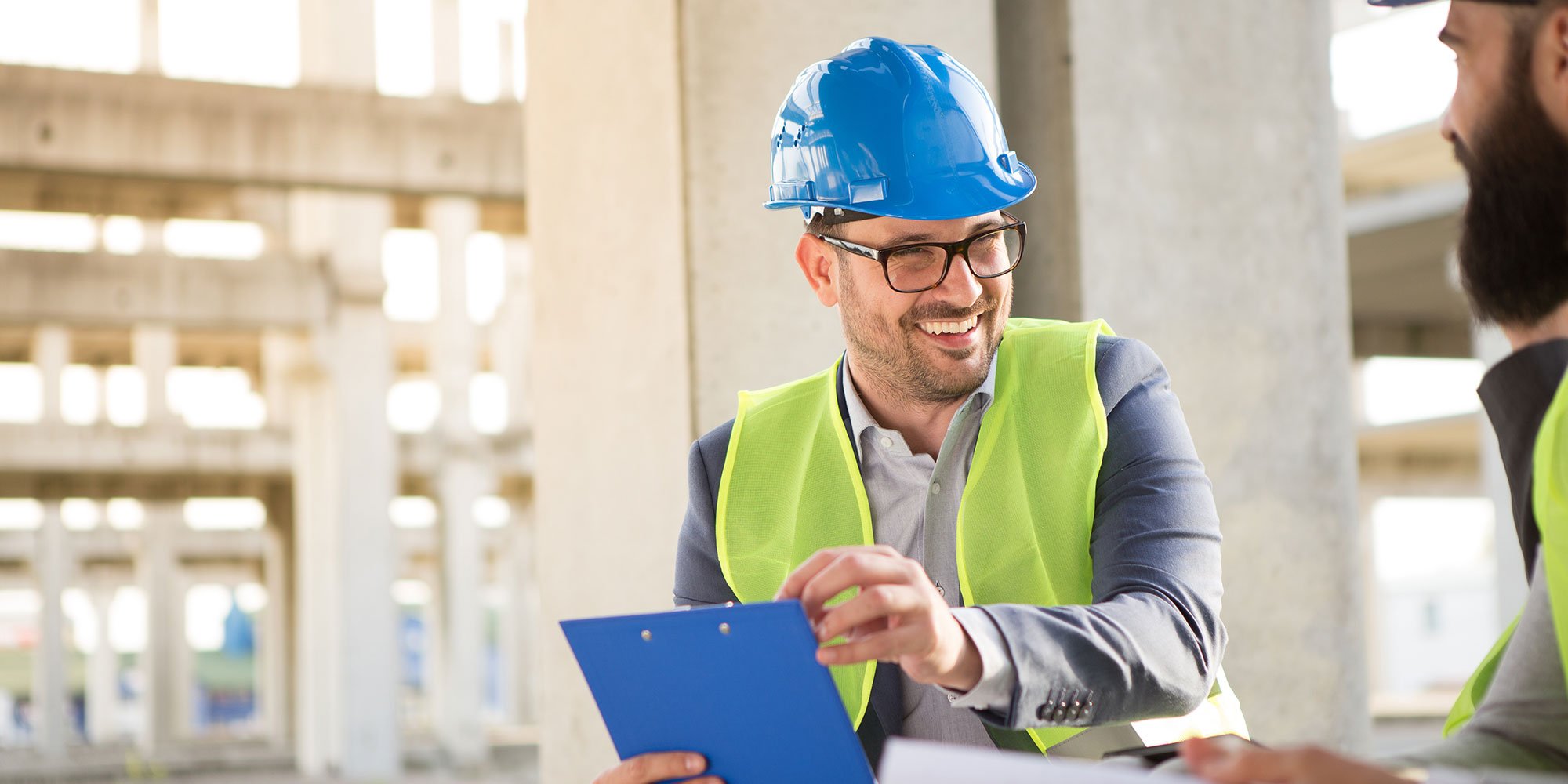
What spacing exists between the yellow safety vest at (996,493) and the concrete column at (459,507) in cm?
1880

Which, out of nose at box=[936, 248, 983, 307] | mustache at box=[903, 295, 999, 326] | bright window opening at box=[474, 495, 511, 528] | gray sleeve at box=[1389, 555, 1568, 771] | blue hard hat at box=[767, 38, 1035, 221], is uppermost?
blue hard hat at box=[767, 38, 1035, 221]

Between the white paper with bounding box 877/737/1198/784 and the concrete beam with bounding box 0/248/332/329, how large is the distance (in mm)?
18258

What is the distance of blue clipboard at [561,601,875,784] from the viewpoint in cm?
171

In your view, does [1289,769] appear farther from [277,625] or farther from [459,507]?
[277,625]

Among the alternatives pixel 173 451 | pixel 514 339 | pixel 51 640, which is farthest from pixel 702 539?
pixel 51 640

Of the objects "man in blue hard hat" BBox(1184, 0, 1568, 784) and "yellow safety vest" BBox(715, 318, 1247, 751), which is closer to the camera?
"man in blue hard hat" BBox(1184, 0, 1568, 784)

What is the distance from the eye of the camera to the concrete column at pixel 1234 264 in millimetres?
4289

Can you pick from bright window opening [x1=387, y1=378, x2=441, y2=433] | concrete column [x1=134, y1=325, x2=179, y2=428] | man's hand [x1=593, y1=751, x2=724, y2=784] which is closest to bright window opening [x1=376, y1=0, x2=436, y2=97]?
concrete column [x1=134, y1=325, x2=179, y2=428]

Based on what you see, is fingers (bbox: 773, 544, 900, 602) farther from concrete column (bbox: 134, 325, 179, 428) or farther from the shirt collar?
concrete column (bbox: 134, 325, 179, 428)

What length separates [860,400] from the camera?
2.81 metres

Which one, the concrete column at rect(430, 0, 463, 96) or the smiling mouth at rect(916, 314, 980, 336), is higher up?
the concrete column at rect(430, 0, 463, 96)

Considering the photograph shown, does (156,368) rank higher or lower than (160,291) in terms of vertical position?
lower

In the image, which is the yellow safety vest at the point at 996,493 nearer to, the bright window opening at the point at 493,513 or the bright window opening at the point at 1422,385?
the bright window opening at the point at 1422,385

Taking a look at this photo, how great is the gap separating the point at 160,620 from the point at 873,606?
28812mm
